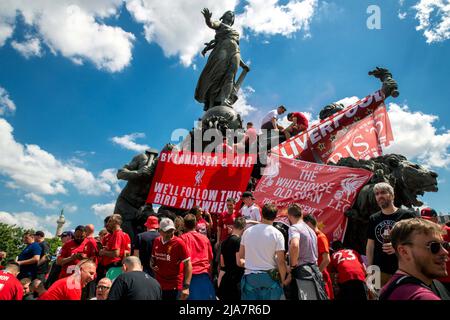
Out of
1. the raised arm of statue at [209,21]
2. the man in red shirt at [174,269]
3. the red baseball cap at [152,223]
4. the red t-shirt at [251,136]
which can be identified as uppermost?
the raised arm of statue at [209,21]

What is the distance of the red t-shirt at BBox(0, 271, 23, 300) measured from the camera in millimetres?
4234

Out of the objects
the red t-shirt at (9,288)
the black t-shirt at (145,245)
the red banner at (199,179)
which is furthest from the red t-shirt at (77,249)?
the red banner at (199,179)

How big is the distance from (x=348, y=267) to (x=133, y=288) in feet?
11.0

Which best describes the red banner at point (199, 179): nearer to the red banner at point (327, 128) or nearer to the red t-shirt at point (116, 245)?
the red banner at point (327, 128)

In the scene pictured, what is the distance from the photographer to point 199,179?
34.7ft

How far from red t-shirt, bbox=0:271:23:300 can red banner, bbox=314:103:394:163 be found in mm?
8370

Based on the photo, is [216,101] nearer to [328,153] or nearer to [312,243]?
[328,153]

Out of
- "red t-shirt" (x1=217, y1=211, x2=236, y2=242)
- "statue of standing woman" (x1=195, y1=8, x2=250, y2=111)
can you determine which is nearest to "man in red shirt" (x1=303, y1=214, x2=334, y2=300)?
"red t-shirt" (x1=217, y1=211, x2=236, y2=242)

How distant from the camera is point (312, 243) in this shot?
14.5 feet

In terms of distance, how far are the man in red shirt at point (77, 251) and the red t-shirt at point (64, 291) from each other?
100 inches

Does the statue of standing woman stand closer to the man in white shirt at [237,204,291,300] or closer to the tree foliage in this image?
the man in white shirt at [237,204,291,300]

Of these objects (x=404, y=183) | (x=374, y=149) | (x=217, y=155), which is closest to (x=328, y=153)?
(x=374, y=149)

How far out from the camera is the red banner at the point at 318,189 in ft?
24.7

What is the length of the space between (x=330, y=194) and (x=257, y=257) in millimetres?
4077
